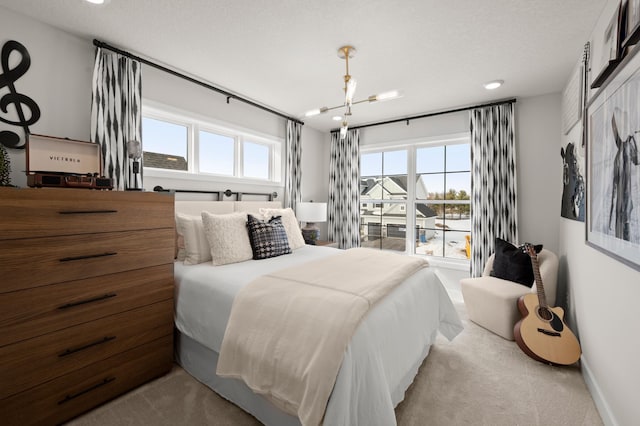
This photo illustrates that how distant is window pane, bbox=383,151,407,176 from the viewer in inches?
171

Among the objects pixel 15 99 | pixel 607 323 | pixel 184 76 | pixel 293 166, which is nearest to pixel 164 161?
pixel 184 76

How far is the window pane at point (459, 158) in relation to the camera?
152 inches

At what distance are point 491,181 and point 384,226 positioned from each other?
5.47 ft

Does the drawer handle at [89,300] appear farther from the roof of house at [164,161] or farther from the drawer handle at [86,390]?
the roof of house at [164,161]

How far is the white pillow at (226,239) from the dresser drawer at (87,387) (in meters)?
0.69

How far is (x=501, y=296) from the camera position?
2.53 meters

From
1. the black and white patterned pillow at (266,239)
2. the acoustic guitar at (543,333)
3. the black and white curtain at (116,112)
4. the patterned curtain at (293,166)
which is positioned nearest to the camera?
the acoustic guitar at (543,333)

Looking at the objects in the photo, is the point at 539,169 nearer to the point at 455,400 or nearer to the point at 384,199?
the point at 384,199

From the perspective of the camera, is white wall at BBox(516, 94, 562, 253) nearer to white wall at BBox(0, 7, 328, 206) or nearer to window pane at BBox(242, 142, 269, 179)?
window pane at BBox(242, 142, 269, 179)

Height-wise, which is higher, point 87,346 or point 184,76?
point 184,76

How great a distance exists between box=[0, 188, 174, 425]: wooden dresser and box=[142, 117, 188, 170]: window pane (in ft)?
3.49

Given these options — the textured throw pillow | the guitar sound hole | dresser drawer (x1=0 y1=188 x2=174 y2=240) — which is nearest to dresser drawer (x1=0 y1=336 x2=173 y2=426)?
dresser drawer (x1=0 y1=188 x2=174 y2=240)

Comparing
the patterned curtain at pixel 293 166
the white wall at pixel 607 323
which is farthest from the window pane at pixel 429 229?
the patterned curtain at pixel 293 166

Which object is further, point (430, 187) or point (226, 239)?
point (430, 187)
